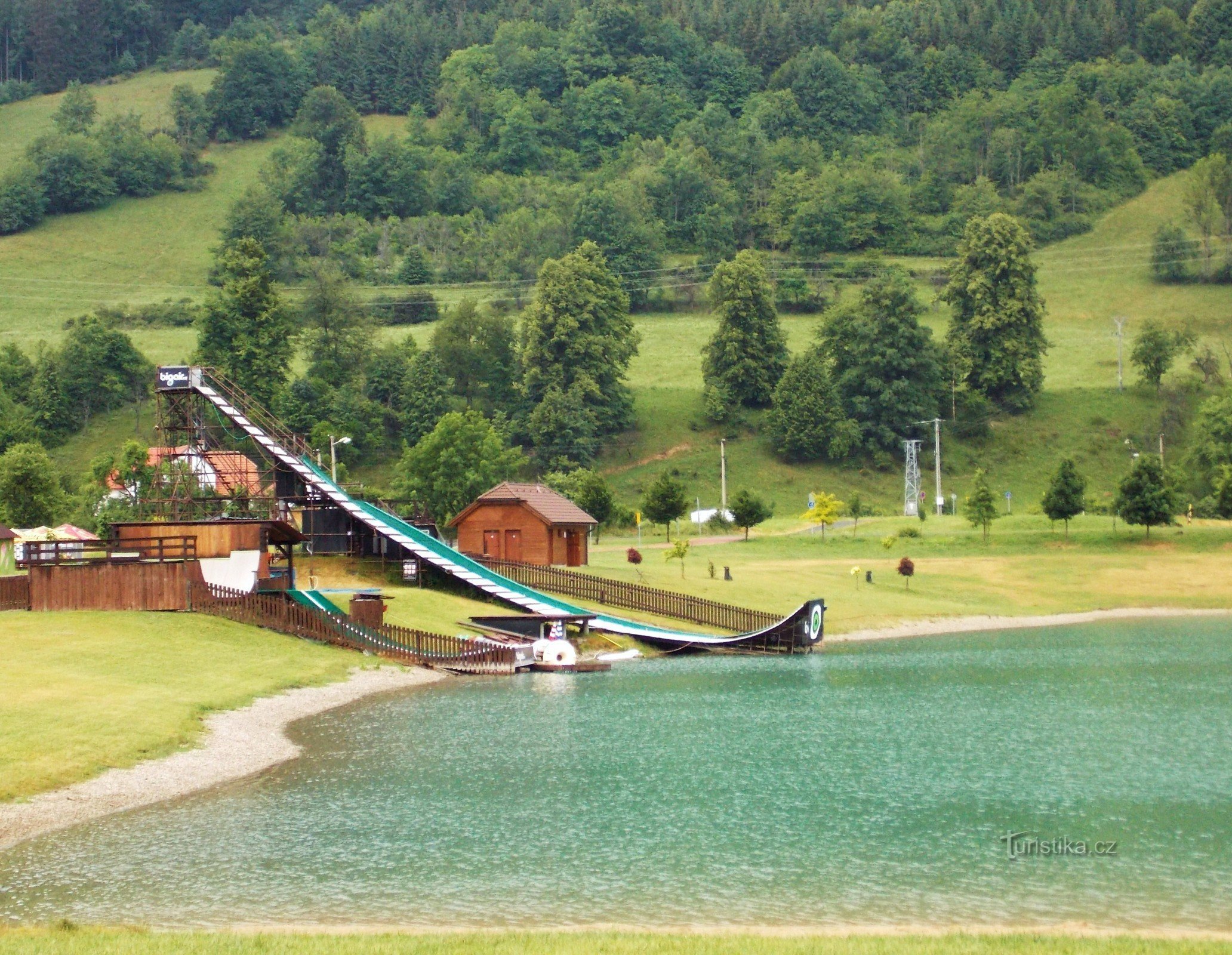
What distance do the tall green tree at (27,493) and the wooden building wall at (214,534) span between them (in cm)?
3370

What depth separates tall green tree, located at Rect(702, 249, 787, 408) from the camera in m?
127

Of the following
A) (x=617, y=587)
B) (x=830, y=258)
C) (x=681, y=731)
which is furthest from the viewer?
(x=830, y=258)

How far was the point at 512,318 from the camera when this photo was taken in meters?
146

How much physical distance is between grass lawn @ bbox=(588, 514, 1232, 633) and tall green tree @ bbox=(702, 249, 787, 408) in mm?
34804

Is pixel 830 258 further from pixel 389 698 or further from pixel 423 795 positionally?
pixel 423 795

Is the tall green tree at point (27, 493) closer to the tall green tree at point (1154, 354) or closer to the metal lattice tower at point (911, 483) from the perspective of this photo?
the metal lattice tower at point (911, 483)

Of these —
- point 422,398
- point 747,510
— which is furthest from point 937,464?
point 422,398

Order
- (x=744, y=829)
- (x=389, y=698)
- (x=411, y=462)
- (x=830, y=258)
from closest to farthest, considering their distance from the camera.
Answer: (x=744, y=829) < (x=389, y=698) < (x=411, y=462) < (x=830, y=258)

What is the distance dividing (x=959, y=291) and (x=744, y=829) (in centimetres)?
11167

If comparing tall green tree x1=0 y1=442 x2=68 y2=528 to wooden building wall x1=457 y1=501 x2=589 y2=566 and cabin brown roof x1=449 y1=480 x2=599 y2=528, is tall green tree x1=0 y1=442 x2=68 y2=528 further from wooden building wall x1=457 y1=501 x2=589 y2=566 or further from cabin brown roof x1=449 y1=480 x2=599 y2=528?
wooden building wall x1=457 y1=501 x2=589 y2=566

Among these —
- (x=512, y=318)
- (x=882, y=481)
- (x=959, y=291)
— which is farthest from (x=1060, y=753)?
(x=512, y=318)

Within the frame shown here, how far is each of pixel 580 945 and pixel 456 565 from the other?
44756mm

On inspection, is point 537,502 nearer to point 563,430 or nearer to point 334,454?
point 334,454

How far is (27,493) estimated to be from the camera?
86875mm
